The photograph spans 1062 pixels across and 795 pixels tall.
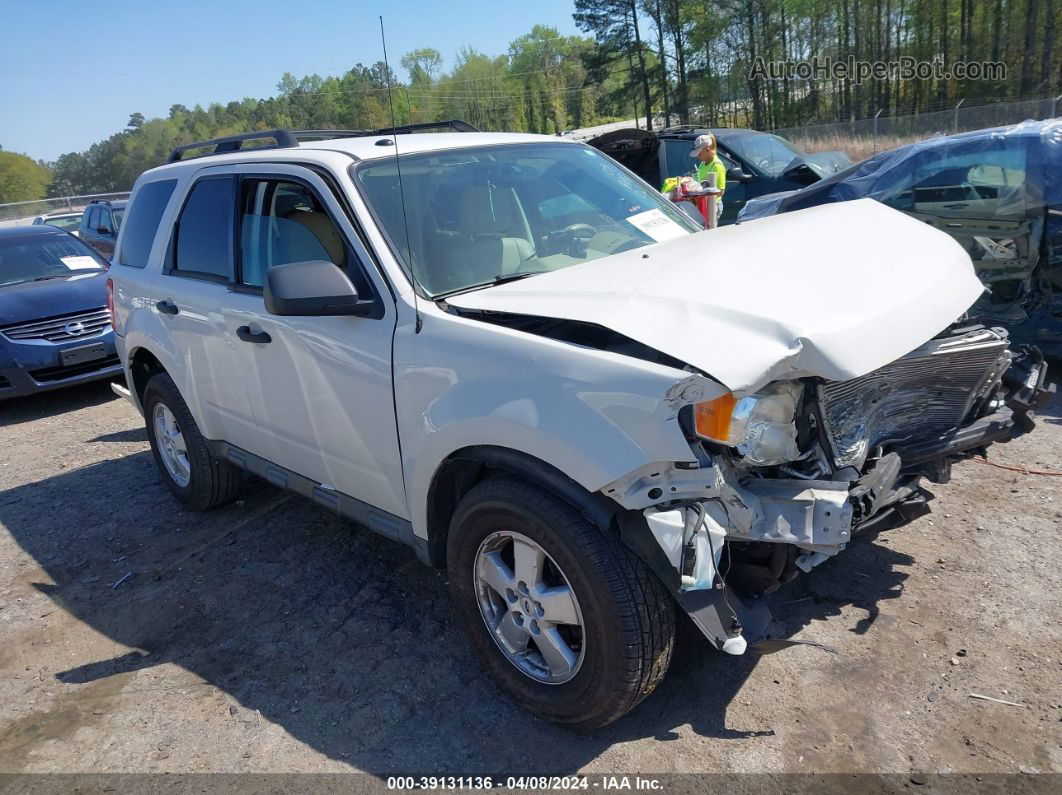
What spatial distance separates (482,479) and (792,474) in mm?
1108

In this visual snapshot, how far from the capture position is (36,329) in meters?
7.90

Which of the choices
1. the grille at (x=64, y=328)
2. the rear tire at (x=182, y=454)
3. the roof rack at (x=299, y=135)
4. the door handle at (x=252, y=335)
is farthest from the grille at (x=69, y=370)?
the door handle at (x=252, y=335)

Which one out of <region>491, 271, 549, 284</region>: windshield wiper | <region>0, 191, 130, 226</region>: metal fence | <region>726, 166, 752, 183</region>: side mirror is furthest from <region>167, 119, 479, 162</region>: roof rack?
<region>0, 191, 130, 226</region>: metal fence

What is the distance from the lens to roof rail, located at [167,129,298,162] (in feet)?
13.0

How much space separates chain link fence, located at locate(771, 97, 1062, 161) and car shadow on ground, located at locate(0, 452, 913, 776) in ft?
68.2

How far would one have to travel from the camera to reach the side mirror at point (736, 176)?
11.0m

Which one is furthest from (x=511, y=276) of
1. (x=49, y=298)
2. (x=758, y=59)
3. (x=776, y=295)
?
(x=758, y=59)

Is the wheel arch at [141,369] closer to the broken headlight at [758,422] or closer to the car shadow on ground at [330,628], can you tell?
the car shadow on ground at [330,628]

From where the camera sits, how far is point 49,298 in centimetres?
816

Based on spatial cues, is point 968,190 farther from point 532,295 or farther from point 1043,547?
point 532,295

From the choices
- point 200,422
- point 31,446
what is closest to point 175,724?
point 200,422

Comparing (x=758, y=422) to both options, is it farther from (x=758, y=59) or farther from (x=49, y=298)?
(x=758, y=59)

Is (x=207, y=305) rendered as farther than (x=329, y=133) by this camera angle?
No

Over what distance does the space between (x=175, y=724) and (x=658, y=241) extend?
2.94 metres
